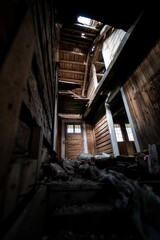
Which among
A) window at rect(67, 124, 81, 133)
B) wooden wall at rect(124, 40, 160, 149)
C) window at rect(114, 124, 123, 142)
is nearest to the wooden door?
window at rect(67, 124, 81, 133)

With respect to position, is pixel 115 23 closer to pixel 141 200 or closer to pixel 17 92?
pixel 17 92

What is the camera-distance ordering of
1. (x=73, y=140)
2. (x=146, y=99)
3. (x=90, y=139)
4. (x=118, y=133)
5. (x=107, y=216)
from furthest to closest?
(x=118, y=133)
(x=90, y=139)
(x=73, y=140)
(x=146, y=99)
(x=107, y=216)

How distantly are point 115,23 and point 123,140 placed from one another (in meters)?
7.03

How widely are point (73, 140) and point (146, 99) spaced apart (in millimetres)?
5841

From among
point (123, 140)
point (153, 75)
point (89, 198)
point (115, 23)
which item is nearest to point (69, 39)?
point (115, 23)

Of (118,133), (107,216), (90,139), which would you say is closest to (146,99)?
(107,216)

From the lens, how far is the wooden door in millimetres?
7551

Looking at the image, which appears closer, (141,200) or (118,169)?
(141,200)

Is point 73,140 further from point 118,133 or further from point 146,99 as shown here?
point 146,99

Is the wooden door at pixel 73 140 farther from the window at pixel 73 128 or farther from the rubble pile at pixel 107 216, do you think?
the rubble pile at pixel 107 216

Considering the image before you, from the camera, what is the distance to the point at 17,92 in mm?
543

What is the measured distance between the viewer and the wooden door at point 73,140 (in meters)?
7.55

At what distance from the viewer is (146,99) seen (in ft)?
9.79

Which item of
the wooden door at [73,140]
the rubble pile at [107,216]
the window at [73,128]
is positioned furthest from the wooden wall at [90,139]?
the rubble pile at [107,216]
